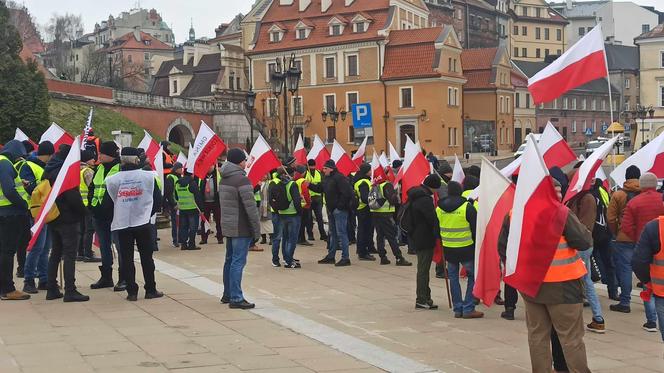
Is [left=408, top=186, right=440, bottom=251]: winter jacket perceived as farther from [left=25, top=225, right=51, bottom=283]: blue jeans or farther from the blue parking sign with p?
the blue parking sign with p

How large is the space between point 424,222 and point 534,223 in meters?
4.55

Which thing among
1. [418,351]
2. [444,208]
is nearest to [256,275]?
[444,208]

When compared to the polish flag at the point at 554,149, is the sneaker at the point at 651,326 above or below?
below

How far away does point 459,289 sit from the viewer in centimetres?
1080

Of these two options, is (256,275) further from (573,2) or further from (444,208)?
(573,2)

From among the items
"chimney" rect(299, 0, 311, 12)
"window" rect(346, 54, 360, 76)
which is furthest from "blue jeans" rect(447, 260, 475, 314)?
"chimney" rect(299, 0, 311, 12)

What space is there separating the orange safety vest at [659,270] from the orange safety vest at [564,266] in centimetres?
87

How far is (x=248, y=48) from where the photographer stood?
258 ft

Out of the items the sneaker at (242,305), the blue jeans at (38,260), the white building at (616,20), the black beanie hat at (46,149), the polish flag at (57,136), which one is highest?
the white building at (616,20)

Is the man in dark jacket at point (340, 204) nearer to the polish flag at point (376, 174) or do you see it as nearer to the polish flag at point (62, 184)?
the polish flag at point (376, 174)

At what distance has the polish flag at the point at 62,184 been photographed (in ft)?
34.7

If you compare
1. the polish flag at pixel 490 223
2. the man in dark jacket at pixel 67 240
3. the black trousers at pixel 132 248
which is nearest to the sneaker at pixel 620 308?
the polish flag at pixel 490 223

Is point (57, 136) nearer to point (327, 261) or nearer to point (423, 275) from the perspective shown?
point (327, 261)

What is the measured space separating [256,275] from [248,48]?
6638 centimetres
